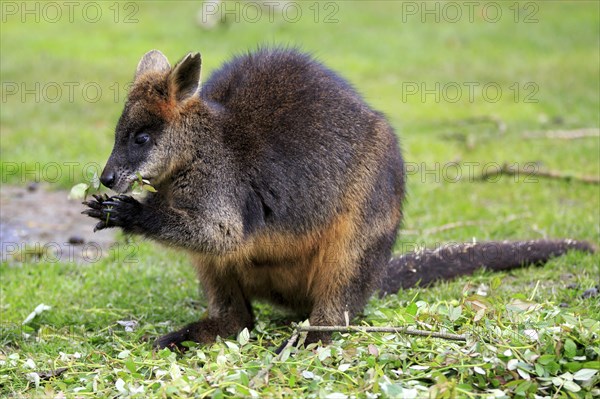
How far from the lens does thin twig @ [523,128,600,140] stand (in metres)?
10.4

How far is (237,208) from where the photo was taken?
502 cm

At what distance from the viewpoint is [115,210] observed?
4.69m

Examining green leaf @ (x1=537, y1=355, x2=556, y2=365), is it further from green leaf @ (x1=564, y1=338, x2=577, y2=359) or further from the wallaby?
the wallaby

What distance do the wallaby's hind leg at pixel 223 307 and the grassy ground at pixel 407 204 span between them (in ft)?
0.58

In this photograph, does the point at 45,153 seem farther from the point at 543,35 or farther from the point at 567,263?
the point at 543,35

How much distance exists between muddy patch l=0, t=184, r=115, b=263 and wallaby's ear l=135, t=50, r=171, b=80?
86.9 inches

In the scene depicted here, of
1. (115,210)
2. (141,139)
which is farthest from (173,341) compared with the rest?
(141,139)

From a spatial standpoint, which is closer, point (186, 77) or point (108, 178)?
point (108, 178)

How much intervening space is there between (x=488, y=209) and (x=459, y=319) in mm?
3535

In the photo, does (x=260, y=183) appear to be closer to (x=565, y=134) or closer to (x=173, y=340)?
(x=173, y=340)

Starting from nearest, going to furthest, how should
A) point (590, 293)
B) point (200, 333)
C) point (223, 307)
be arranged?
point (200, 333) < point (223, 307) < point (590, 293)

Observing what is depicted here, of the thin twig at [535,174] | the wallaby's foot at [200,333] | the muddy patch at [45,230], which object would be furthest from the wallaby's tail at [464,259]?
the muddy patch at [45,230]

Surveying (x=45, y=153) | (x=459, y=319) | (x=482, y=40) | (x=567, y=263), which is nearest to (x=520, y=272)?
(x=567, y=263)

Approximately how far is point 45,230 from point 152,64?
8.98 feet
